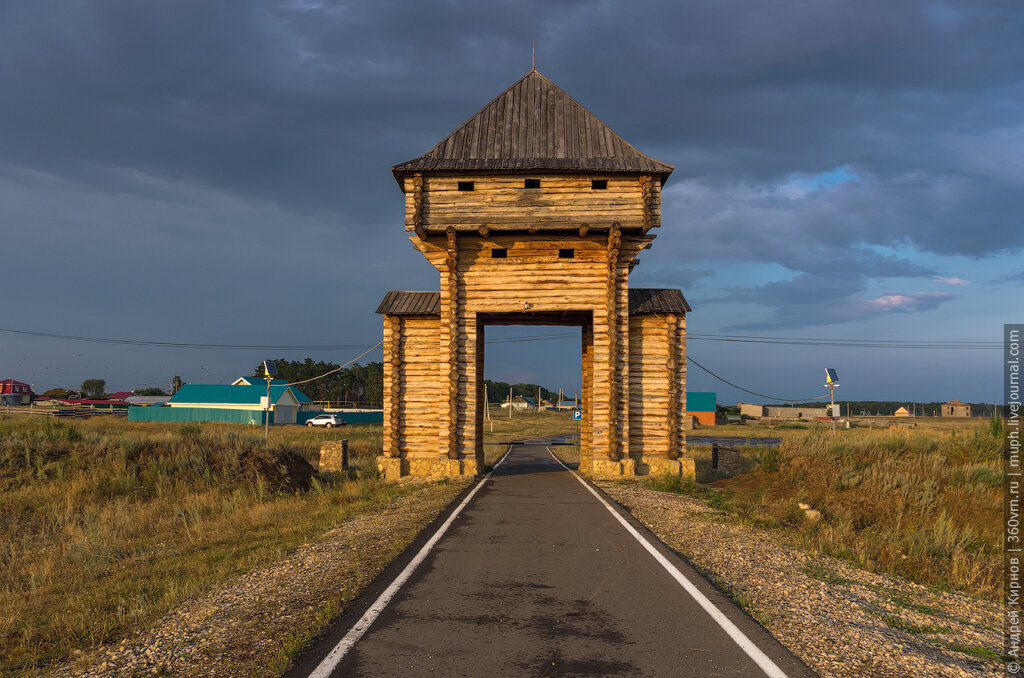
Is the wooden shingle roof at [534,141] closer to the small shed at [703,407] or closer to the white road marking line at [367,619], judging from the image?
the white road marking line at [367,619]

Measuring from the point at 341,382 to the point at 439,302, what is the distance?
4990 inches

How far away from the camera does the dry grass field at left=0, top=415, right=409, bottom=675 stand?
24.3ft

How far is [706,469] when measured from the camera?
1011 inches

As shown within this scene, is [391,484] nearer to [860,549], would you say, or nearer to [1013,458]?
[860,549]

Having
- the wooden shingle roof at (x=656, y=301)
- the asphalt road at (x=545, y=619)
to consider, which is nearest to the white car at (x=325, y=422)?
the wooden shingle roof at (x=656, y=301)

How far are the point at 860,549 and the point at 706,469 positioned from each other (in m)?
15.8

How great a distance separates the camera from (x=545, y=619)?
250 inches

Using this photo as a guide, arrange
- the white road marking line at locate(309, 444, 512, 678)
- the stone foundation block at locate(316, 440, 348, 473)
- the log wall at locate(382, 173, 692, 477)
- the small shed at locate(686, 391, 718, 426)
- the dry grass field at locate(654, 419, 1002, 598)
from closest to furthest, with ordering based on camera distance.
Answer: the white road marking line at locate(309, 444, 512, 678), the dry grass field at locate(654, 419, 1002, 598), the log wall at locate(382, 173, 692, 477), the stone foundation block at locate(316, 440, 348, 473), the small shed at locate(686, 391, 718, 426)

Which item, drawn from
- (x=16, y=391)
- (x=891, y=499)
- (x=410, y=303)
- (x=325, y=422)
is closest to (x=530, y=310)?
(x=410, y=303)

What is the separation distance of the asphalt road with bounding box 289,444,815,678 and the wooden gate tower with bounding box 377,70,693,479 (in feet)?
35.2

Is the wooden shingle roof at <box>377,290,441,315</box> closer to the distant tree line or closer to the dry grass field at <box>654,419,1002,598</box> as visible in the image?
the dry grass field at <box>654,419,1002,598</box>

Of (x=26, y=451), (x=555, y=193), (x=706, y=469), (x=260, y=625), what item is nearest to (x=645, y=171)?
(x=555, y=193)

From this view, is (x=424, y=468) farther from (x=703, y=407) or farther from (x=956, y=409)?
(x=956, y=409)

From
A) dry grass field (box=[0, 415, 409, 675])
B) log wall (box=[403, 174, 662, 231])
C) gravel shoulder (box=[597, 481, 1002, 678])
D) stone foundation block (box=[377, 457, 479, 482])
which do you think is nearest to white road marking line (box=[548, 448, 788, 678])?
gravel shoulder (box=[597, 481, 1002, 678])
